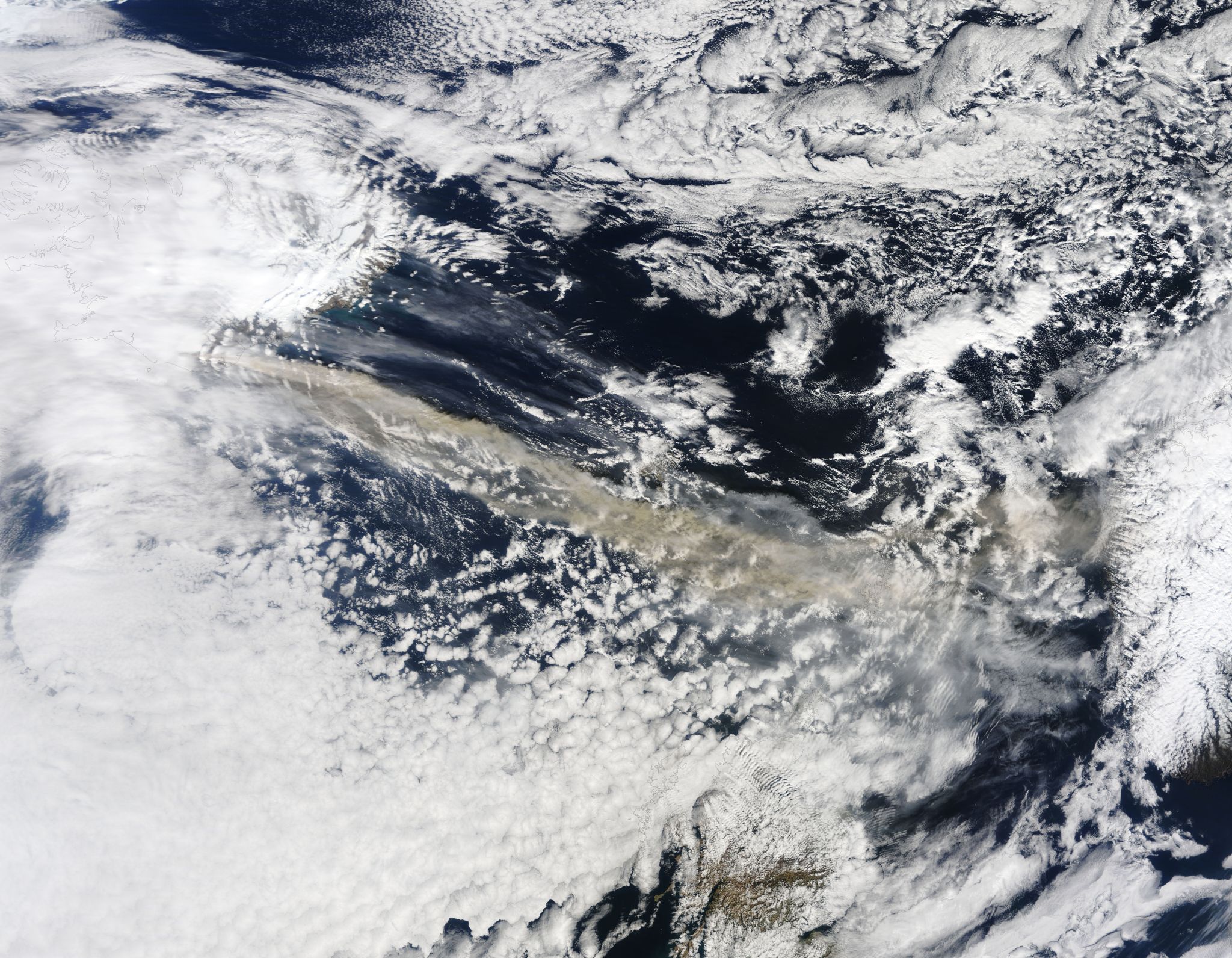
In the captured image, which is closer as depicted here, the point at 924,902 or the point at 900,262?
the point at 924,902

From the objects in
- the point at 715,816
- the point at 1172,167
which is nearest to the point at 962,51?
the point at 1172,167

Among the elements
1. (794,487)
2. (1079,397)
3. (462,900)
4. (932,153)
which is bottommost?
(462,900)

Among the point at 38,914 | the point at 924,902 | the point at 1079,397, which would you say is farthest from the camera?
the point at 1079,397

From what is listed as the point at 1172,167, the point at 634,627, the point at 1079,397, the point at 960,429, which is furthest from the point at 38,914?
the point at 1172,167

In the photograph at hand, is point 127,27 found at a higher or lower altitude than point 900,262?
lower

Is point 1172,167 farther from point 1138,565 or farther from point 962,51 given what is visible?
point 1138,565

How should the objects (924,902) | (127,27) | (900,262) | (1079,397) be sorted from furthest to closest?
1. (127,27)
2. (900,262)
3. (1079,397)
4. (924,902)
